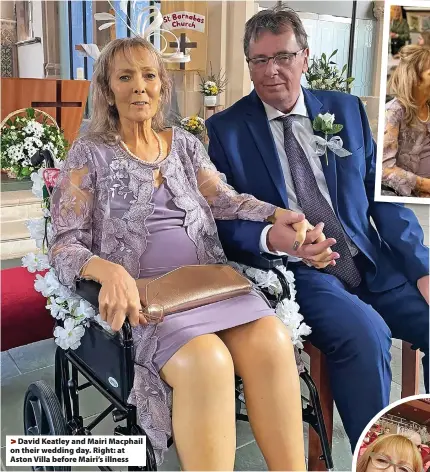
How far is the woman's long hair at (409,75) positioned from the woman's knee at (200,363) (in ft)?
2.67

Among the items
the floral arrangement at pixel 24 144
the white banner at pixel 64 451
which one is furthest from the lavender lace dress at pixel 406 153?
the floral arrangement at pixel 24 144

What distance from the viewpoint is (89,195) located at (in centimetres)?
150

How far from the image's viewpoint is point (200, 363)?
1254 millimetres

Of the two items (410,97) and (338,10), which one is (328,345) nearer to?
(410,97)

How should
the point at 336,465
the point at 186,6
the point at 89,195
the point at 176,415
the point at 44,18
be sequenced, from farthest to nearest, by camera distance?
the point at 44,18
the point at 186,6
the point at 336,465
the point at 89,195
the point at 176,415

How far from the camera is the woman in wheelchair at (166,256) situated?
1265mm

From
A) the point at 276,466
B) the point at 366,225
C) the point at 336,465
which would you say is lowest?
the point at 336,465

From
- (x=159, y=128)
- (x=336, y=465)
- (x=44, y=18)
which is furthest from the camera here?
(x=44, y=18)

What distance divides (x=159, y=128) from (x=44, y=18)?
1122 millimetres

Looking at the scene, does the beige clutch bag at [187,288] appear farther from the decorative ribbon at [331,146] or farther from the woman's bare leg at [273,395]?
the decorative ribbon at [331,146]

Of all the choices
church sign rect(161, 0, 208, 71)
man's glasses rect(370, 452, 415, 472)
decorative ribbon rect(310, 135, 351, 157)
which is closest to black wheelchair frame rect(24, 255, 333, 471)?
man's glasses rect(370, 452, 415, 472)

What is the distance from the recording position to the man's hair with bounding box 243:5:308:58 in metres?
1.63

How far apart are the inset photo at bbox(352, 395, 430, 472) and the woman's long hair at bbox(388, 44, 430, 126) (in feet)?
2.48

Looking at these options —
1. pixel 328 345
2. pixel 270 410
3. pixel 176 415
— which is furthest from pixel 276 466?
pixel 328 345
